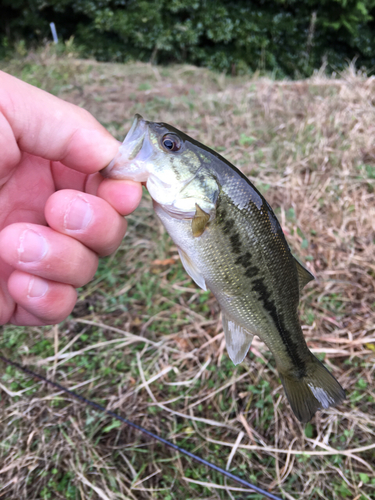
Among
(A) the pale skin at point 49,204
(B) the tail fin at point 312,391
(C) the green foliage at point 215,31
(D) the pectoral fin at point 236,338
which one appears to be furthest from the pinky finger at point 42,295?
(C) the green foliage at point 215,31

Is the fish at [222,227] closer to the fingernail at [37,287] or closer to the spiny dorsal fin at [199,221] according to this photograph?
the spiny dorsal fin at [199,221]

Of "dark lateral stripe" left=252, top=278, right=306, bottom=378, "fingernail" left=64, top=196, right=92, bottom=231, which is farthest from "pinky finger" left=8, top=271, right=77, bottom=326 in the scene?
"dark lateral stripe" left=252, top=278, right=306, bottom=378

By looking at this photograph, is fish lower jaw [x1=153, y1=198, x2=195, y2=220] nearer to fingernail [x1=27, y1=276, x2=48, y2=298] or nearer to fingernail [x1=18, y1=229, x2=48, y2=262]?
fingernail [x1=18, y1=229, x2=48, y2=262]

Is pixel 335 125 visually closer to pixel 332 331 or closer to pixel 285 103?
pixel 285 103

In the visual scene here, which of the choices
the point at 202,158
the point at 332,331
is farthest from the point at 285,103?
the point at 202,158

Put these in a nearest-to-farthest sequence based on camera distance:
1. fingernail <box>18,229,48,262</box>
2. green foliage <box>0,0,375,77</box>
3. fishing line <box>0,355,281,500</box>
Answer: fingernail <box>18,229,48,262</box>
fishing line <box>0,355,281,500</box>
green foliage <box>0,0,375,77</box>

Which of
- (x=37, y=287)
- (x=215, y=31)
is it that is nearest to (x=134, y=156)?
(x=37, y=287)

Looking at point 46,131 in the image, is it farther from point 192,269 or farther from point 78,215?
point 192,269
